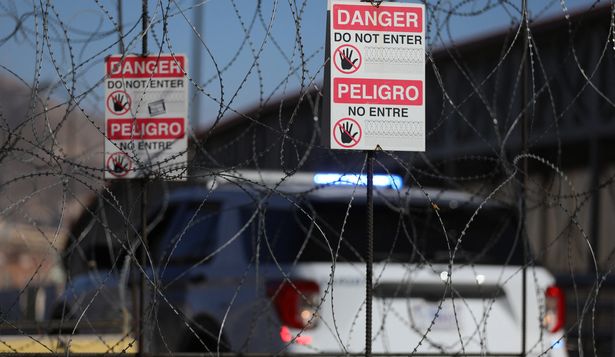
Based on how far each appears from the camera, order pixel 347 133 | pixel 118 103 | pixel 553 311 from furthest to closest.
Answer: pixel 553 311 < pixel 118 103 < pixel 347 133

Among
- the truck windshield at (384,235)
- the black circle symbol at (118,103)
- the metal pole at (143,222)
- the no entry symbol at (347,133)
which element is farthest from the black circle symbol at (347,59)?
the truck windshield at (384,235)

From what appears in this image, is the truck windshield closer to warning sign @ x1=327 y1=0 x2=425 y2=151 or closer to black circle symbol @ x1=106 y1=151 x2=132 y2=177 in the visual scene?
black circle symbol @ x1=106 y1=151 x2=132 y2=177

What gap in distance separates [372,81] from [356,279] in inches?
92.0

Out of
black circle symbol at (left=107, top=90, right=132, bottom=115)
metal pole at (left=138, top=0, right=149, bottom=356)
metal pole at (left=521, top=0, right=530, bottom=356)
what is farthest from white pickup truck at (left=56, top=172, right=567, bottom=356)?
black circle symbol at (left=107, top=90, right=132, bottom=115)

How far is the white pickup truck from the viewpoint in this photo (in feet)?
24.8

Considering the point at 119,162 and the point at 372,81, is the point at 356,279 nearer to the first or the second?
the point at 119,162

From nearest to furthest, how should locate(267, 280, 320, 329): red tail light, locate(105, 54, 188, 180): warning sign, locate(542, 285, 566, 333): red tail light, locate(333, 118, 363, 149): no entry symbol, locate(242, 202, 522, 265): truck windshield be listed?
locate(333, 118, 363, 149): no entry symbol → locate(105, 54, 188, 180): warning sign → locate(267, 280, 320, 329): red tail light → locate(242, 202, 522, 265): truck windshield → locate(542, 285, 566, 333): red tail light

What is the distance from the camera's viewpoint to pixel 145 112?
6605mm

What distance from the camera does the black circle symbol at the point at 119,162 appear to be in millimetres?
6570

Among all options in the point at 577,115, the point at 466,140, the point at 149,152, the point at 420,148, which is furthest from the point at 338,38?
the point at 466,140

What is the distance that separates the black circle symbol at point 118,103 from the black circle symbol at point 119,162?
7.8 inches

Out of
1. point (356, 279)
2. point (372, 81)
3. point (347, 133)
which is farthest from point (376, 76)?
point (356, 279)

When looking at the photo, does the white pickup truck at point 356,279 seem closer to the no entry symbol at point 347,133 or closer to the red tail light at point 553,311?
the red tail light at point 553,311

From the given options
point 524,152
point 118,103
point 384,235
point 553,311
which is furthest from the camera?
point 553,311
